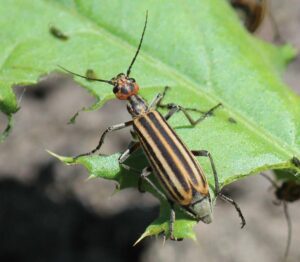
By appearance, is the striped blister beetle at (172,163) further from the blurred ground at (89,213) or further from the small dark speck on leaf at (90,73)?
the blurred ground at (89,213)

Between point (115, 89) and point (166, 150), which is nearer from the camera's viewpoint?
point (166, 150)

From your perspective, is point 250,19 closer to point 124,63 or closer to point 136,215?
point 124,63

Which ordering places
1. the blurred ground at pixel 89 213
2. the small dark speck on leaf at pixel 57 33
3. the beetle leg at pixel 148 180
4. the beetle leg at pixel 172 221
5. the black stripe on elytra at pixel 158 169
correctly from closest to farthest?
1. the beetle leg at pixel 172 221
2. the black stripe on elytra at pixel 158 169
3. the beetle leg at pixel 148 180
4. the small dark speck on leaf at pixel 57 33
5. the blurred ground at pixel 89 213

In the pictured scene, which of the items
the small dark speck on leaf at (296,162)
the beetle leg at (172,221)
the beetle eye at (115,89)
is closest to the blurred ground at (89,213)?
the beetle eye at (115,89)

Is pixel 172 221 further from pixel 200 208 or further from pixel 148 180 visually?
pixel 148 180

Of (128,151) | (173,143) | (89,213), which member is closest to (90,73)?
(128,151)

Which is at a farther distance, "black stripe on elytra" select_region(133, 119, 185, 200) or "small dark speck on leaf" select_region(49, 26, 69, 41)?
"small dark speck on leaf" select_region(49, 26, 69, 41)

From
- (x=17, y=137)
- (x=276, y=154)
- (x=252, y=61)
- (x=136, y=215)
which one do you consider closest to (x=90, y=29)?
(x=252, y=61)

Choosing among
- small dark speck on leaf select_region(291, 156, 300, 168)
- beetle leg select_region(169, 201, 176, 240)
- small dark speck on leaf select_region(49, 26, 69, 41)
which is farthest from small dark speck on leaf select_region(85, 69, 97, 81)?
small dark speck on leaf select_region(291, 156, 300, 168)

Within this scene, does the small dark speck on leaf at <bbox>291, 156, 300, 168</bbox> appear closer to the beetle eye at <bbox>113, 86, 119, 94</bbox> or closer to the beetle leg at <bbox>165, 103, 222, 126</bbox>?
the beetle leg at <bbox>165, 103, 222, 126</bbox>
